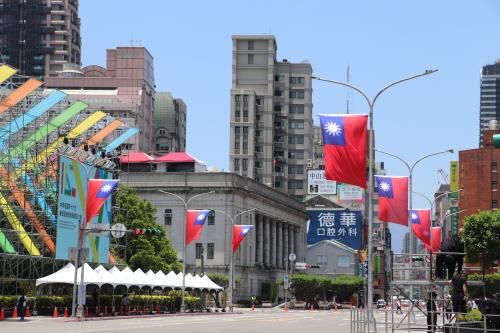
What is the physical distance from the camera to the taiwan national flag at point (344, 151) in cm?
3634

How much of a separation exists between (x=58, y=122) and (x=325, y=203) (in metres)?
114

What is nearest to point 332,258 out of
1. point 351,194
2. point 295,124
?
point 351,194

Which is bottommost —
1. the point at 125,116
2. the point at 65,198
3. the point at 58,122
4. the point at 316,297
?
the point at 316,297

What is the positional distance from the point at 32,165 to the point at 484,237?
149ft

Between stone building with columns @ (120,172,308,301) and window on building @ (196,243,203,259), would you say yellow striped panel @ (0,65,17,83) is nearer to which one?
stone building with columns @ (120,172,308,301)

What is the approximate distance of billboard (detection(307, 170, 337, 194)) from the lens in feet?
632

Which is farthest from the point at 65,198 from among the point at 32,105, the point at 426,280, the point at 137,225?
the point at 426,280

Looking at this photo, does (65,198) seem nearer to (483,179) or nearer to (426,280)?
(426,280)

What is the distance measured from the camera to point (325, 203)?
7628 inches

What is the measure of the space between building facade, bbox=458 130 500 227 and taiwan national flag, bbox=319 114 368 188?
122 metres

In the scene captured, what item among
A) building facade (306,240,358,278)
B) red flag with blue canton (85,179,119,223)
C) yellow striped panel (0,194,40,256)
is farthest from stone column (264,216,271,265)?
red flag with blue canton (85,179,119,223)

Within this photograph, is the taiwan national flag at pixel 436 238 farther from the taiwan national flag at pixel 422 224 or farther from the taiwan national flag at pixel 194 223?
the taiwan national flag at pixel 194 223

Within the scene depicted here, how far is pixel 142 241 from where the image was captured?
99.1 metres

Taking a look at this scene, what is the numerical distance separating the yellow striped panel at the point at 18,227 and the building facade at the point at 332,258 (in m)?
97.5
